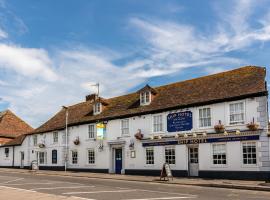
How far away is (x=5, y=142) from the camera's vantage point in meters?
54.0

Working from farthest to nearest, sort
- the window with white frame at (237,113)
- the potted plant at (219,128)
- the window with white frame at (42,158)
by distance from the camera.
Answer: the window with white frame at (42,158) < the potted plant at (219,128) < the window with white frame at (237,113)

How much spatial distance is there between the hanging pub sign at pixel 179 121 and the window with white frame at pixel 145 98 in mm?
3539

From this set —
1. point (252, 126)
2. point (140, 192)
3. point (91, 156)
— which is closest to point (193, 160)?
point (252, 126)

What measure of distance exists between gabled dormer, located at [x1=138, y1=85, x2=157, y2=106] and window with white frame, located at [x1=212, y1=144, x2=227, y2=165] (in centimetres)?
808

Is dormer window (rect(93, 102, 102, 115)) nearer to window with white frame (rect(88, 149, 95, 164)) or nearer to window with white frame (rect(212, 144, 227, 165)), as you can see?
window with white frame (rect(88, 149, 95, 164))

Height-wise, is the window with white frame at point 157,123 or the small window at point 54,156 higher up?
the window with white frame at point 157,123

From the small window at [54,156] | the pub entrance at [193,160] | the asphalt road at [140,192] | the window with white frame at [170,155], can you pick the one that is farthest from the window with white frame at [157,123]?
the small window at [54,156]

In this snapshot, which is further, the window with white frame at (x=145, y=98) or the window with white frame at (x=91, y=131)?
the window with white frame at (x=91, y=131)

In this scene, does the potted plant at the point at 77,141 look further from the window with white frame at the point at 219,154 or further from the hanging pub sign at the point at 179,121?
the window with white frame at the point at 219,154

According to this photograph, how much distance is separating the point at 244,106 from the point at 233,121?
4.31 ft

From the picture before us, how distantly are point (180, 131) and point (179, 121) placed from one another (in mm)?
771

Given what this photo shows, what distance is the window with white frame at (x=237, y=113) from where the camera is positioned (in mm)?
24594

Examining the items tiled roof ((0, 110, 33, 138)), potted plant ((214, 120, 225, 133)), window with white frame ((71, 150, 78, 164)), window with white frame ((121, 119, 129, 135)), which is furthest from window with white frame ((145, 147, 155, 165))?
tiled roof ((0, 110, 33, 138))

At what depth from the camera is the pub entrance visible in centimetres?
2712
